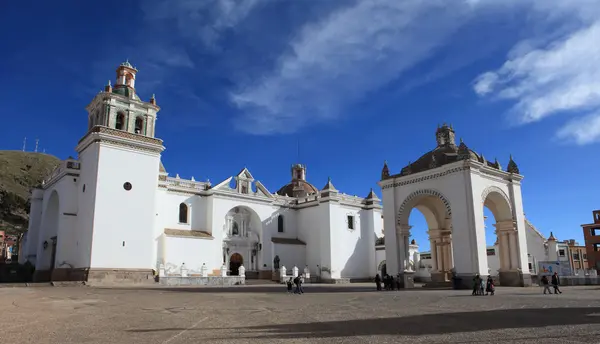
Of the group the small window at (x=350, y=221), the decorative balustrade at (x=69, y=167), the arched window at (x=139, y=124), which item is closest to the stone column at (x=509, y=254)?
the small window at (x=350, y=221)

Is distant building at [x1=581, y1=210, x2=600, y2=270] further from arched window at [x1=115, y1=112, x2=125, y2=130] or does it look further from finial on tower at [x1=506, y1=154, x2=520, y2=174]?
arched window at [x1=115, y1=112, x2=125, y2=130]

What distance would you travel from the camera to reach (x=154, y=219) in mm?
27062

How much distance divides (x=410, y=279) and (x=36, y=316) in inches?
723

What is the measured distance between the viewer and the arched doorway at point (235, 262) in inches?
1388

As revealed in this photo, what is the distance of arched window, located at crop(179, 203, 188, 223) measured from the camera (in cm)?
3259

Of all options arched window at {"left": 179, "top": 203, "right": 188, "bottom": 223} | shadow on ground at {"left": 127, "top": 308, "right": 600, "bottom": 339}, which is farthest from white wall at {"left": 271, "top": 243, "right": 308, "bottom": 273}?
shadow on ground at {"left": 127, "top": 308, "right": 600, "bottom": 339}

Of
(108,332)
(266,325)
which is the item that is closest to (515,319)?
(266,325)

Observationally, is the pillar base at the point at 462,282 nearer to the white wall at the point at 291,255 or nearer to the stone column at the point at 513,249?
the stone column at the point at 513,249

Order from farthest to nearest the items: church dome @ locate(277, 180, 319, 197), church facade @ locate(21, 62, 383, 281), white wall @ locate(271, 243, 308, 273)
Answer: church dome @ locate(277, 180, 319, 197) < white wall @ locate(271, 243, 308, 273) < church facade @ locate(21, 62, 383, 281)

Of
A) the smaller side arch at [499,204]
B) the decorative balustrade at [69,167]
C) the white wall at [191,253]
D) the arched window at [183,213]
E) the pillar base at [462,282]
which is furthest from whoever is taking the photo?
the arched window at [183,213]

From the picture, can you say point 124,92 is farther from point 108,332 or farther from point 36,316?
point 108,332

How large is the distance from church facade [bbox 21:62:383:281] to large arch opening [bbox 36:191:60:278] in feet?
0.21

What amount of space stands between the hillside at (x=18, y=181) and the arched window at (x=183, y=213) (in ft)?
101

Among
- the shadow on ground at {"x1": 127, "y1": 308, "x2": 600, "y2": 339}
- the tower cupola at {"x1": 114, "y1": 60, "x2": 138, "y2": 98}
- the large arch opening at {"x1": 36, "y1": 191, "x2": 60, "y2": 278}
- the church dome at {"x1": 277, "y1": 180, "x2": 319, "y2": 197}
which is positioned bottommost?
the shadow on ground at {"x1": 127, "y1": 308, "x2": 600, "y2": 339}
